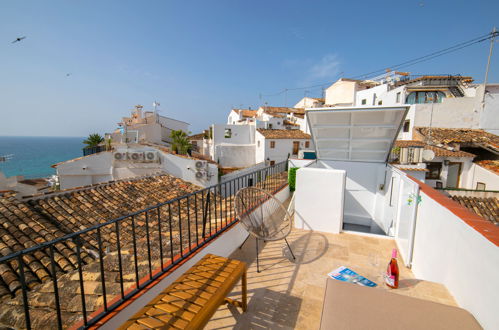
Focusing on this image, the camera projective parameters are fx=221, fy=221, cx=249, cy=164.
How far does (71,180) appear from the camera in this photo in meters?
14.2

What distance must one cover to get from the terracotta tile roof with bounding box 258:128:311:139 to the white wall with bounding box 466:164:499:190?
12267 mm

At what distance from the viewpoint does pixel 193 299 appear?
1.79m

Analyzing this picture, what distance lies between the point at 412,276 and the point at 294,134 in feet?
69.0

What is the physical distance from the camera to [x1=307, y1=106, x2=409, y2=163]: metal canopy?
15.6 feet

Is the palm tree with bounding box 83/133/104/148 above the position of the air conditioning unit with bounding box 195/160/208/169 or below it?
above

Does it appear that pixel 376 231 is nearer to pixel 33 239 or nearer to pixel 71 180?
pixel 33 239

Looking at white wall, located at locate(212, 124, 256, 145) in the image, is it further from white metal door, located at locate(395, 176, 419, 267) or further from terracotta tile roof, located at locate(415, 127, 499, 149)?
white metal door, located at locate(395, 176, 419, 267)

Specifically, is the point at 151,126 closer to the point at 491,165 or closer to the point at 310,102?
the point at 310,102

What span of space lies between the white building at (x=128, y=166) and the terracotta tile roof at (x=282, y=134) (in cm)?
992

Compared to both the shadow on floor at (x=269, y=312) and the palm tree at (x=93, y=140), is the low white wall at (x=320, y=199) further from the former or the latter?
the palm tree at (x=93, y=140)

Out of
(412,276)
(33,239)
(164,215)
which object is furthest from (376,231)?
(33,239)

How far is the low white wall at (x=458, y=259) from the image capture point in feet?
4.95

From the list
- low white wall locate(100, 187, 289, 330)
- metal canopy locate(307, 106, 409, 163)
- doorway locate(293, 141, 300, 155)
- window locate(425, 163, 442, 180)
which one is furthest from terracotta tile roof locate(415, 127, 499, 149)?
low white wall locate(100, 187, 289, 330)

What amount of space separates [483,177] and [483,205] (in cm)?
444
